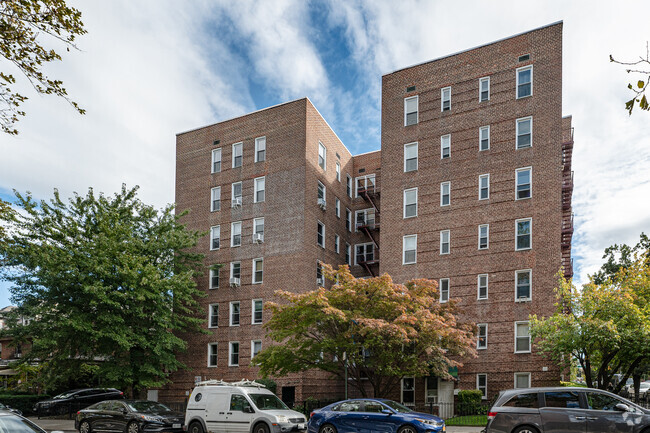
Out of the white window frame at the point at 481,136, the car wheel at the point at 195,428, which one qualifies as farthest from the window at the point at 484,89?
the car wheel at the point at 195,428

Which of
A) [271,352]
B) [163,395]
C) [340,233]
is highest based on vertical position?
Result: [340,233]

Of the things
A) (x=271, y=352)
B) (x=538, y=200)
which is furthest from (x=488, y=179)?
(x=271, y=352)

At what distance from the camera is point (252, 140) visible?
41.9m

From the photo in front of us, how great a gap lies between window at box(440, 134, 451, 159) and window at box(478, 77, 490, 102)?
9.57 ft

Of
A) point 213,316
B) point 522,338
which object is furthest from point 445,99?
point 213,316

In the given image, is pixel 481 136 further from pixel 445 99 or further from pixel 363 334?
pixel 363 334

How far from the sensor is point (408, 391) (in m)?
33.8

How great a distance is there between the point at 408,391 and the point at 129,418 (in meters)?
17.1

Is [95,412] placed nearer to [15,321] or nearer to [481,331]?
[15,321]

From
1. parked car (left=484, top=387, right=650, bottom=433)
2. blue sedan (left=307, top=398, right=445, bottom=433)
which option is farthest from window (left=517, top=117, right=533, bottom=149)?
parked car (left=484, top=387, right=650, bottom=433)

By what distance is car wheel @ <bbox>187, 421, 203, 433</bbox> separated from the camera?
21445 millimetres

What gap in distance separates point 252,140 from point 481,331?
805 inches

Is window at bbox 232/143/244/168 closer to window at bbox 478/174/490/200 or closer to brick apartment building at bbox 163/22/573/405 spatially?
brick apartment building at bbox 163/22/573/405

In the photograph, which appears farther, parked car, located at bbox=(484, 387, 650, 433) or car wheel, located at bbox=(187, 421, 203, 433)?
car wheel, located at bbox=(187, 421, 203, 433)
